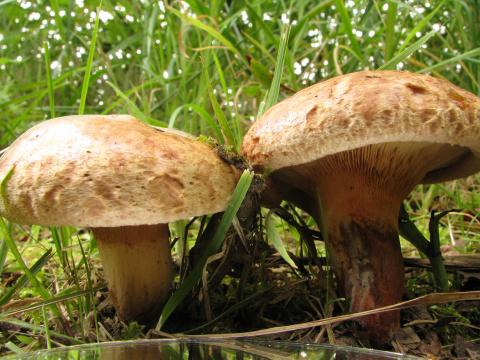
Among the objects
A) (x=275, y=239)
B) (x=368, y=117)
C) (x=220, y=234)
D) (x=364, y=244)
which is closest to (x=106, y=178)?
(x=220, y=234)

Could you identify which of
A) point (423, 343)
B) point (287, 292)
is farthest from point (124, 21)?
point (423, 343)

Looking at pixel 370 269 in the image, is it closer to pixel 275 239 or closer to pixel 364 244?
pixel 364 244

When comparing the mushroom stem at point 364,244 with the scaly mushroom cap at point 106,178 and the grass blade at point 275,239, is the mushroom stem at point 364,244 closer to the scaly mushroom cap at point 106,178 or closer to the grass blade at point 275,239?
the grass blade at point 275,239

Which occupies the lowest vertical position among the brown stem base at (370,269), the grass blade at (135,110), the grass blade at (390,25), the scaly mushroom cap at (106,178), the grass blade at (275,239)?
the brown stem base at (370,269)

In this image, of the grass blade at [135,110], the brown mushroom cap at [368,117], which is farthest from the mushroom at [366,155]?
the grass blade at [135,110]

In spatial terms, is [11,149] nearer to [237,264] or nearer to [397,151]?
[237,264]

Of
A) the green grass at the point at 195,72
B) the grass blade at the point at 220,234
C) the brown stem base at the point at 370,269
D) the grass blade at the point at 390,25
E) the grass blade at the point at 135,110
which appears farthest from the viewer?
the grass blade at the point at 390,25

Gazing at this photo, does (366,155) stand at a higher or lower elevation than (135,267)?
higher
